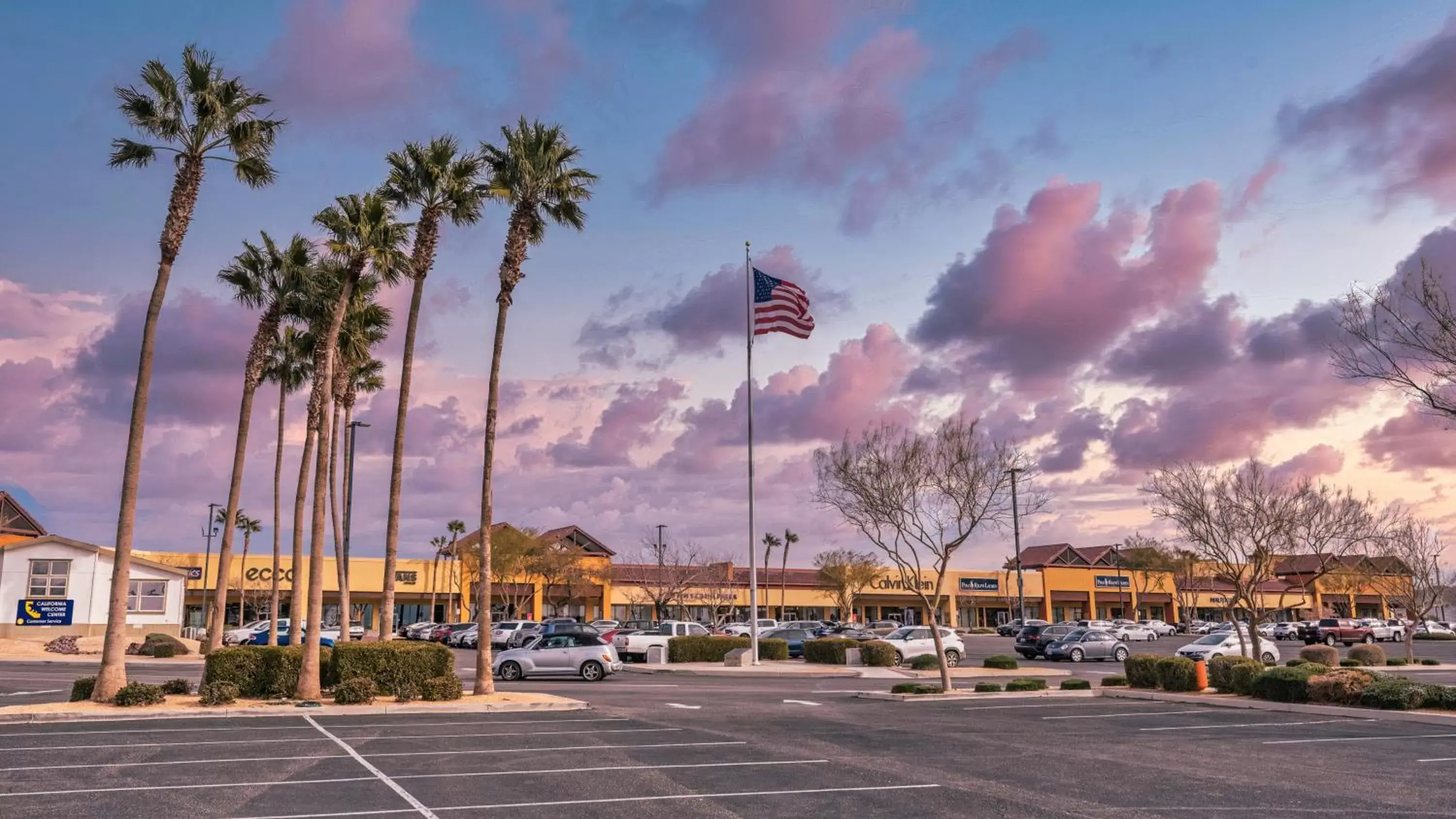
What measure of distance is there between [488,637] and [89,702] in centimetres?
874

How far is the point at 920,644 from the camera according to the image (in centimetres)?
4438

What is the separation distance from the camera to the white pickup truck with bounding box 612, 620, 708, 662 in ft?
149

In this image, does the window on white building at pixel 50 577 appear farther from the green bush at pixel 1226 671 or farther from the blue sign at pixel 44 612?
the green bush at pixel 1226 671

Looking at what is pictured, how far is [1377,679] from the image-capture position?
76.9 ft

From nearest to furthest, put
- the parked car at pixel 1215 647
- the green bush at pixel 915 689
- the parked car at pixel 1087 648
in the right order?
the green bush at pixel 915 689 → the parked car at pixel 1215 647 → the parked car at pixel 1087 648

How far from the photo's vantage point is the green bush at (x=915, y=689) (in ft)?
94.3

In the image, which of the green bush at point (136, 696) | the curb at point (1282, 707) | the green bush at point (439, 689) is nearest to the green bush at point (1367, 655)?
the curb at point (1282, 707)

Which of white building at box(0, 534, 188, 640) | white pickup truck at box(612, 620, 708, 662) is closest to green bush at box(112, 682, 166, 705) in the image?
white pickup truck at box(612, 620, 708, 662)

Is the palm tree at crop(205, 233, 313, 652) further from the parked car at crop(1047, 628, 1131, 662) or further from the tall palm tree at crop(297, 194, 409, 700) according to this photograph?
the parked car at crop(1047, 628, 1131, 662)

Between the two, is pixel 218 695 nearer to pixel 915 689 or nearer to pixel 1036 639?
pixel 915 689

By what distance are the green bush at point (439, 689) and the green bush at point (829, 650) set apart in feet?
69.0

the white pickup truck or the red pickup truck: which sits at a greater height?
the white pickup truck

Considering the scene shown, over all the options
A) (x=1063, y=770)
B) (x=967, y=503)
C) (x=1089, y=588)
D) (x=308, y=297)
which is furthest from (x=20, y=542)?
(x=1089, y=588)

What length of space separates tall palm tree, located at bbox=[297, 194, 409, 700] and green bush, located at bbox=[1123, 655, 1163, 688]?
21.4m
